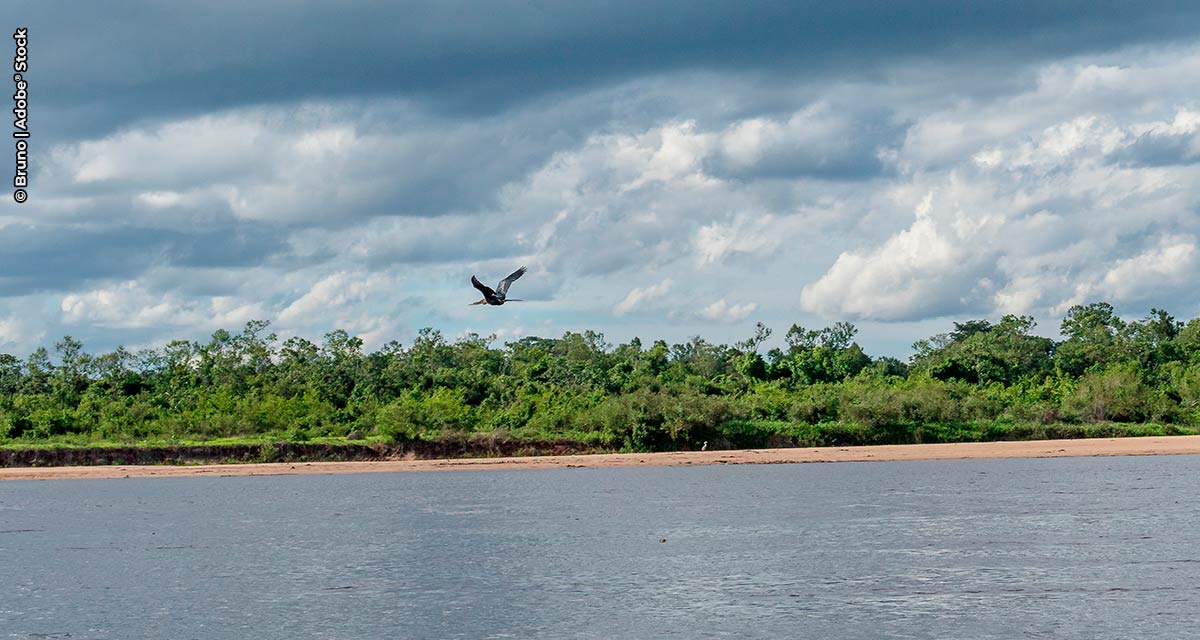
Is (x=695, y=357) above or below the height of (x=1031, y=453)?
above

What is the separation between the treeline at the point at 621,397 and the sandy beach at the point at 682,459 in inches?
88.0

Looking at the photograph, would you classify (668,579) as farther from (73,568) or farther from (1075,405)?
(1075,405)

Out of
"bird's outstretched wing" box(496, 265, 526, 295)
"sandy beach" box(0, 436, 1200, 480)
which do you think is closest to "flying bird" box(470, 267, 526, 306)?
"bird's outstretched wing" box(496, 265, 526, 295)

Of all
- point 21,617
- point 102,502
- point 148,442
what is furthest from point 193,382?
point 21,617

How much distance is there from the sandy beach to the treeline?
2.24 metres

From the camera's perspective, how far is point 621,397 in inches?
3130

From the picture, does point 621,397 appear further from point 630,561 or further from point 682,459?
point 630,561

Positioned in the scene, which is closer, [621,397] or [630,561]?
[630,561]

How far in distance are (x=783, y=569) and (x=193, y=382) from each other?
8353cm

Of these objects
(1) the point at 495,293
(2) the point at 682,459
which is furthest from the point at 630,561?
(2) the point at 682,459

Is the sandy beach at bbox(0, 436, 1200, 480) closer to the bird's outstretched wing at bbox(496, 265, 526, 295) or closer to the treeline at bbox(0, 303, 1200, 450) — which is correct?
the treeline at bbox(0, 303, 1200, 450)

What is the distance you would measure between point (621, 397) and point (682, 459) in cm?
755

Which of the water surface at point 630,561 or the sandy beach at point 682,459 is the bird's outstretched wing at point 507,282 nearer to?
the water surface at point 630,561

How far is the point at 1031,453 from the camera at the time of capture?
2876 inches
